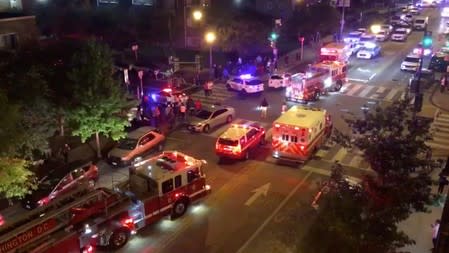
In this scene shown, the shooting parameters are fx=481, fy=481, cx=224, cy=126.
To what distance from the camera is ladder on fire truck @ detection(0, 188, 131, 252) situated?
14.2m

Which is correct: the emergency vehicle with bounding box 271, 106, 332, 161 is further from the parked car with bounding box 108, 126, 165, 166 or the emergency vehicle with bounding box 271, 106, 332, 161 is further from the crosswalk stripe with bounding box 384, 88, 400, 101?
the crosswalk stripe with bounding box 384, 88, 400, 101

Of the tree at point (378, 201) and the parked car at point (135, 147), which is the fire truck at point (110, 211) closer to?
the parked car at point (135, 147)

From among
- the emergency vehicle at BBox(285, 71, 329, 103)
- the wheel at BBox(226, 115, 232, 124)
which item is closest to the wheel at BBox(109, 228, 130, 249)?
the wheel at BBox(226, 115, 232, 124)

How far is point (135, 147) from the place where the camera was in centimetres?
2462

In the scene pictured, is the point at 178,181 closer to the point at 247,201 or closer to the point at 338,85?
the point at 247,201

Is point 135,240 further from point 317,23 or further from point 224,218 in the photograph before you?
point 317,23

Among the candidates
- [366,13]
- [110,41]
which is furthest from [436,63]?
[366,13]

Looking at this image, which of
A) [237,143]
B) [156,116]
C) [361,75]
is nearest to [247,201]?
[237,143]

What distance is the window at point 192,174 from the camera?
64.0 feet

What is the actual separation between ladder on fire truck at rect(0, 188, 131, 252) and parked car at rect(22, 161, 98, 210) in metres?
2.90

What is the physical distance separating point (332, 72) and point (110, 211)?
80.0 feet

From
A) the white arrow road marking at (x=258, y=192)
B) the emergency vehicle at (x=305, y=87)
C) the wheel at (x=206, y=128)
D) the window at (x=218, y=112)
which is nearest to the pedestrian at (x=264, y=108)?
the emergency vehicle at (x=305, y=87)

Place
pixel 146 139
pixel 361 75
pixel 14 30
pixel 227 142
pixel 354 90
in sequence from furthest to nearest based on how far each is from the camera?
pixel 361 75 < pixel 354 90 < pixel 14 30 < pixel 146 139 < pixel 227 142

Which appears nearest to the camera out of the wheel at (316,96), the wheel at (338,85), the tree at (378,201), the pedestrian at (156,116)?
the tree at (378,201)
